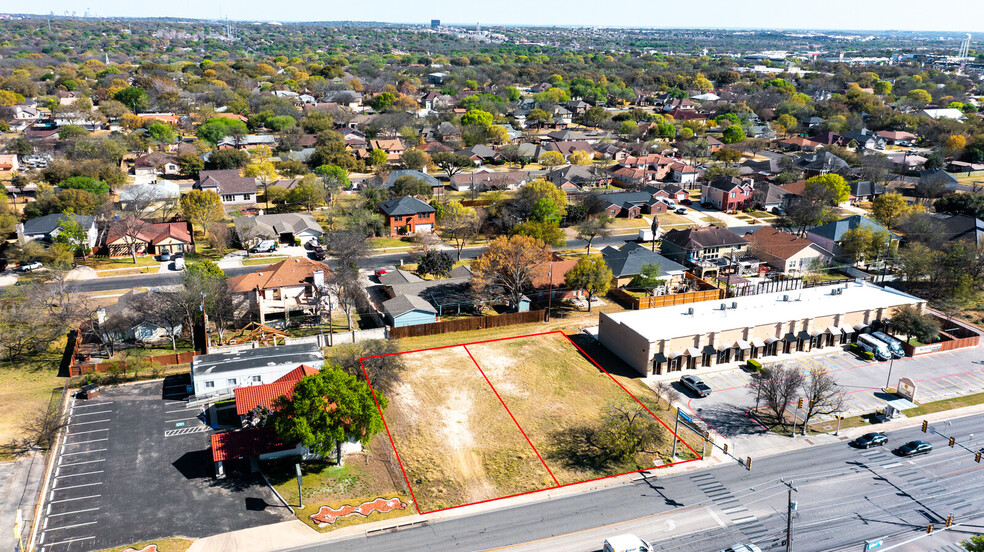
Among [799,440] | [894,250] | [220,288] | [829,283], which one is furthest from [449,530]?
[894,250]

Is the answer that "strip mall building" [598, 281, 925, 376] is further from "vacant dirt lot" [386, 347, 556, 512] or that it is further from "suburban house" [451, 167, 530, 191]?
"suburban house" [451, 167, 530, 191]

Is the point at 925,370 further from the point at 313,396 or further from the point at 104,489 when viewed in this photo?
the point at 104,489

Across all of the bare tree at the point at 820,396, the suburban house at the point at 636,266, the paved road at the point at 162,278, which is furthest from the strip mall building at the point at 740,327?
the paved road at the point at 162,278

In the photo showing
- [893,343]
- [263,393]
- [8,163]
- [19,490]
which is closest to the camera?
[19,490]

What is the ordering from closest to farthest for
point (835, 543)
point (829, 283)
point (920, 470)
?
point (835, 543) → point (920, 470) → point (829, 283)

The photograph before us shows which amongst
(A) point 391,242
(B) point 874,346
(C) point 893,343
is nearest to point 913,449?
(B) point 874,346

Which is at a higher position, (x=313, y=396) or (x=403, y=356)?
(x=313, y=396)

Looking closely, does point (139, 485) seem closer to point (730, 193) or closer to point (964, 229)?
point (730, 193)
